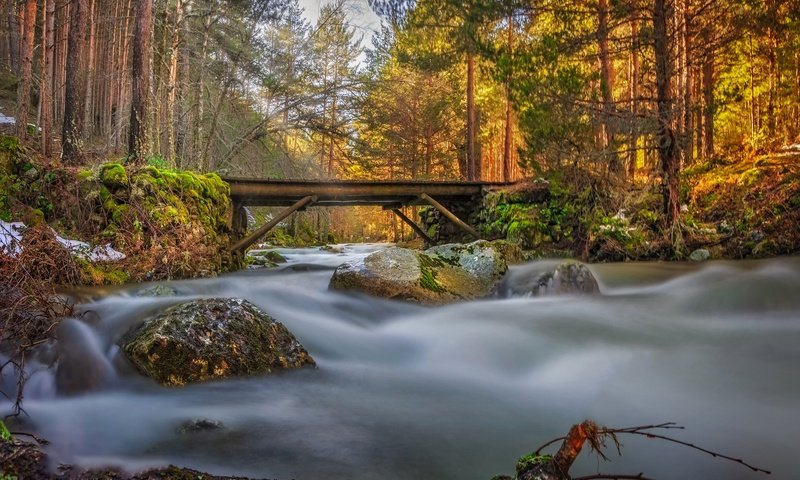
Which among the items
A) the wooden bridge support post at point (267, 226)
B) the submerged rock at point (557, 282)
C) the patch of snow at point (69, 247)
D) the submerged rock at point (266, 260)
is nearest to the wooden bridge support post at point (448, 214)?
the wooden bridge support post at point (267, 226)

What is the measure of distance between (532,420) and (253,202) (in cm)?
991

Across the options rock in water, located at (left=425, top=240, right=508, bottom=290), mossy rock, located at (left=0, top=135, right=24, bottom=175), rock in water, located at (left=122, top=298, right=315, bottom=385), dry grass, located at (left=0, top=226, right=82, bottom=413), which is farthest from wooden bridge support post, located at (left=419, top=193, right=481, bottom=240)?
rock in water, located at (left=122, top=298, right=315, bottom=385)

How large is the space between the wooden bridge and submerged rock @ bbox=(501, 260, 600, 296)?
5.45 metres

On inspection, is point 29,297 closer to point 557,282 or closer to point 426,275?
point 426,275

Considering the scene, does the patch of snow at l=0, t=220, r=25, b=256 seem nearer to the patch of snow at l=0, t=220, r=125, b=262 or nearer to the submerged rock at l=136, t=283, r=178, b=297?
the patch of snow at l=0, t=220, r=125, b=262

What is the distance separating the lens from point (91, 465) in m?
2.41

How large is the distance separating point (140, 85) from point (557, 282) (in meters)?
8.08

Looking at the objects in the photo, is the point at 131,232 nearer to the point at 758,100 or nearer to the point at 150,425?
the point at 150,425

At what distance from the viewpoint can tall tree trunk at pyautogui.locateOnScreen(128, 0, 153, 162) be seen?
29.7ft

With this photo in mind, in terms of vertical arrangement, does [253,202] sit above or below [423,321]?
above

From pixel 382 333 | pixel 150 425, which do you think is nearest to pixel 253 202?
pixel 382 333

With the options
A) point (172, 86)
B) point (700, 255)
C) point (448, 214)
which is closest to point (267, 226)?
point (172, 86)

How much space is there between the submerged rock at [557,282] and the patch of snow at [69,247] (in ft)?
18.8

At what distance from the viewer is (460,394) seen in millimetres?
3961
